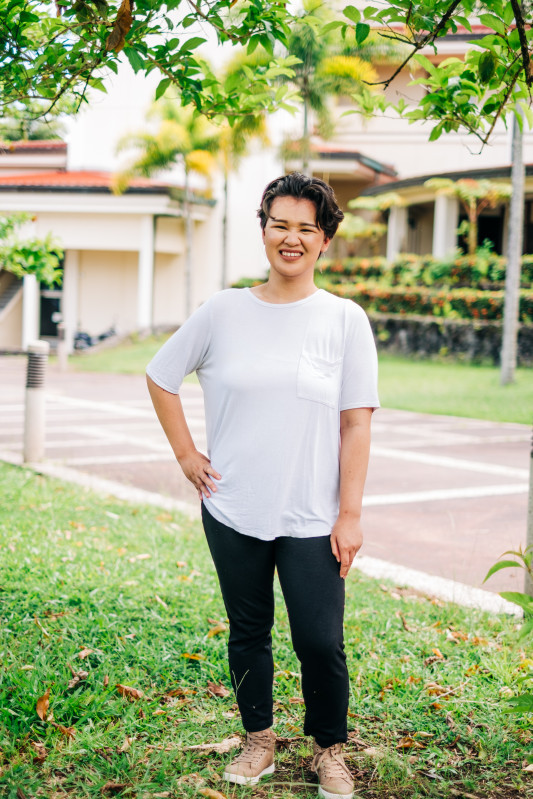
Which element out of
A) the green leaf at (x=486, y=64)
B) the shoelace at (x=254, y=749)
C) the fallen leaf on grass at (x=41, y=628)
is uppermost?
the green leaf at (x=486, y=64)

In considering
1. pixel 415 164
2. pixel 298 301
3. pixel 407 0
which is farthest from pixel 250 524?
pixel 415 164

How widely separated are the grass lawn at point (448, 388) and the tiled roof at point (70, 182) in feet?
23.0

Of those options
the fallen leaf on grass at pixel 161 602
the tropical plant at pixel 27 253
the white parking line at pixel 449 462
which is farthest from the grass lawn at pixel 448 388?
the fallen leaf on grass at pixel 161 602

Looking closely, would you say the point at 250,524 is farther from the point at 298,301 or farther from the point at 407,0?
the point at 407,0

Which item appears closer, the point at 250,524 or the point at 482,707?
the point at 250,524

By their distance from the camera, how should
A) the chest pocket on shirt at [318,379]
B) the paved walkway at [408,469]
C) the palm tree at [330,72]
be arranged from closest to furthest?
1. the chest pocket on shirt at [318,379]
2. the paved walkway at [408,469]
3. the palm tree at [330,72]

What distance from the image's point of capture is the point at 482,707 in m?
3.53

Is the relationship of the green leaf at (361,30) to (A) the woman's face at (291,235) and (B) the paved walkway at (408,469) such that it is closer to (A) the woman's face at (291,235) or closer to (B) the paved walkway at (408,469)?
(A) the woman's face at (291,235)

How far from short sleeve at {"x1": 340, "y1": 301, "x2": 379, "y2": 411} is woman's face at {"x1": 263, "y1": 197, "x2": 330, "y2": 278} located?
22 cm

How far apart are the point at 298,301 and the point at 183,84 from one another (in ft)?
5.09

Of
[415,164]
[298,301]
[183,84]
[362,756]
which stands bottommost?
[362,756]

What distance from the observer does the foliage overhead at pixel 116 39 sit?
3.29 metres

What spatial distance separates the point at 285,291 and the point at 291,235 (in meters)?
0.17

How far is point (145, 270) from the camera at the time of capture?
94.9 feet
